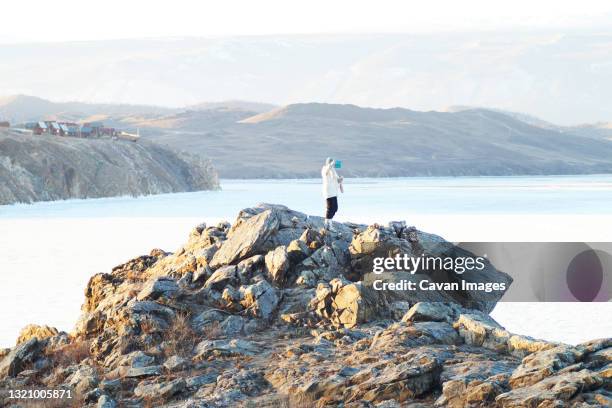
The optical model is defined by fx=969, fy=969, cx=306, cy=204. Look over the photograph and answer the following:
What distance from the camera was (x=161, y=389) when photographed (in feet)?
47.5

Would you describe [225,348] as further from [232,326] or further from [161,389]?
[161,389]

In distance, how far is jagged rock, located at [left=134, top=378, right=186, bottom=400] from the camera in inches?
565

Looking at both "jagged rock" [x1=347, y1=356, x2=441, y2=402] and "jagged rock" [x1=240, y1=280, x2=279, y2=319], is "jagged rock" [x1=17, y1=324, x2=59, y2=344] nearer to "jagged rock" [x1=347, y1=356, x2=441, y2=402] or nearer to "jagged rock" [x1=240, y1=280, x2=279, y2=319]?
"jagged rock" [x1=240, y1=280, x2=279, y2=319]

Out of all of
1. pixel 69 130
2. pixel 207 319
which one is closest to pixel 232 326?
pixel 207 319

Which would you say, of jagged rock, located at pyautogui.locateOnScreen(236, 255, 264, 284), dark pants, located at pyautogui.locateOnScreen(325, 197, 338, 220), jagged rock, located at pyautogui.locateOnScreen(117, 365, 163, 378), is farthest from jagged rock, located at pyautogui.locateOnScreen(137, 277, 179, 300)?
dark pants, located at pyautogui.locateOnScreen(325, 197, 338, 220)

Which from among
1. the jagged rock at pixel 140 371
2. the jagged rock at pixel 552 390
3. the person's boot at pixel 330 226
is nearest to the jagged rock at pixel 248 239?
the person's boot at pixel 330 226

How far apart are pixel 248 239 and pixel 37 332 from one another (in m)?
4.55

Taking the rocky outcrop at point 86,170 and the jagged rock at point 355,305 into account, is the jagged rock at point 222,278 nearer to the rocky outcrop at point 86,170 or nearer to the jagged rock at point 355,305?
the jagged rock at point 355,305

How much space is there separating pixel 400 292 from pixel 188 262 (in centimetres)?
461

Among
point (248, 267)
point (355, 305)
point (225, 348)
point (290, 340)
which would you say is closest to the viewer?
point (225, 348)

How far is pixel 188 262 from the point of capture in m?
19.9

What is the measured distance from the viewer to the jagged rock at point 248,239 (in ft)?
62.9

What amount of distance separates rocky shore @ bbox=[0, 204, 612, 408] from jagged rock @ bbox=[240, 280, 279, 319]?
23 millimetres

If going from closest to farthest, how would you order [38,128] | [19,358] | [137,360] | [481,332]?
[481,332] → [137,360] → [19,358] → [38,128]
